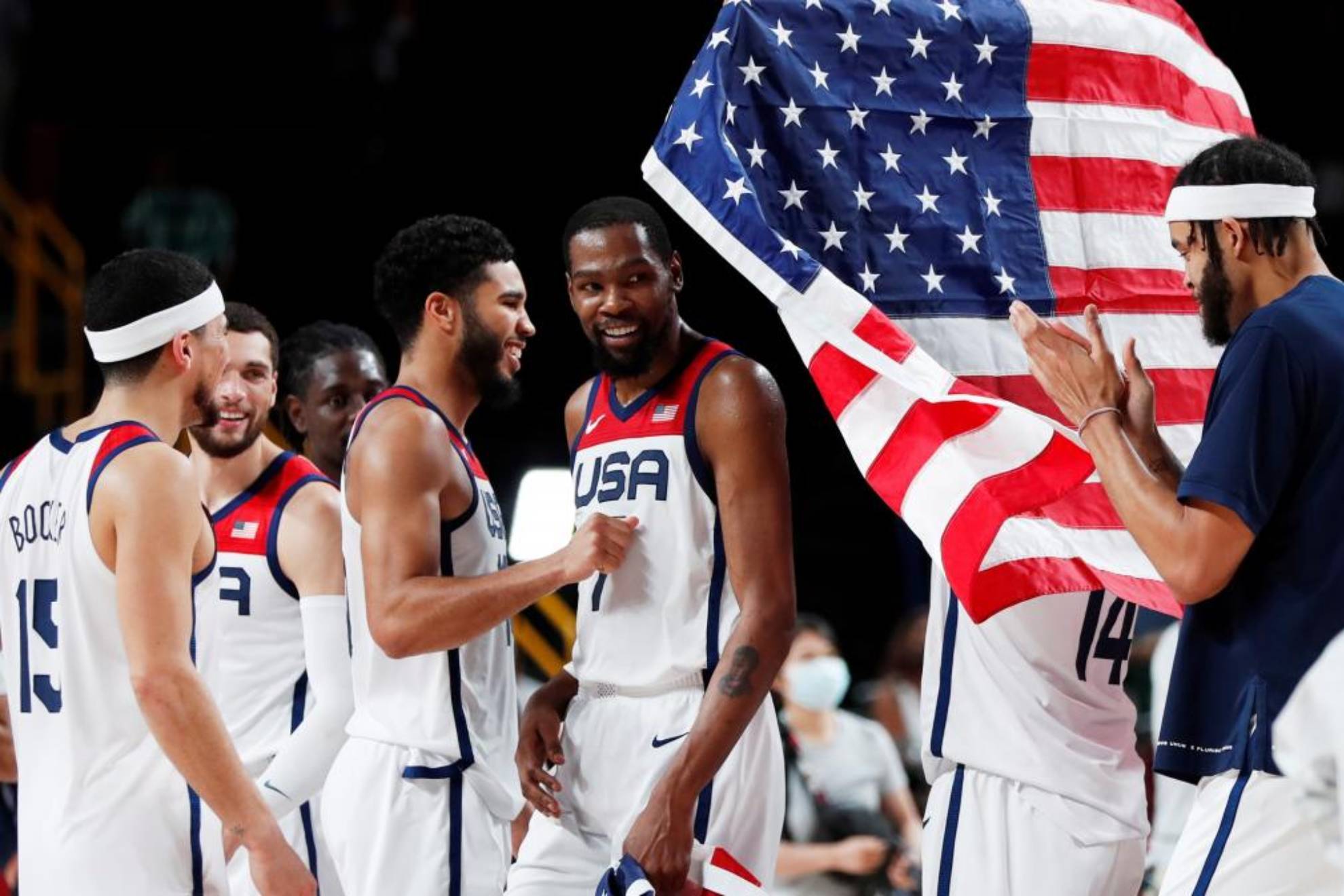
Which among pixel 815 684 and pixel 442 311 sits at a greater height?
pixel 442 311

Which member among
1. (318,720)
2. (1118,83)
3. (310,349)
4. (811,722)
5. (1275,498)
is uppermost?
(1118,83)

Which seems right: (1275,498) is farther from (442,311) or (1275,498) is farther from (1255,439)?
(442,311)

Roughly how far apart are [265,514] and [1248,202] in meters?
2.94

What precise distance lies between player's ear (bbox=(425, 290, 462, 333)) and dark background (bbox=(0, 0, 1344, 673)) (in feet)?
17.6

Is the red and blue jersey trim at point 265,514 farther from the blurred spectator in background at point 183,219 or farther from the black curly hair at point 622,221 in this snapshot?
the blurred spectator in background at point 183,219

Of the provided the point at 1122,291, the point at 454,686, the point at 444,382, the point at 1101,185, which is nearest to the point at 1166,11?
the point at 1101,185

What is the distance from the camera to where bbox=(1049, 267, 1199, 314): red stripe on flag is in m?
4.39

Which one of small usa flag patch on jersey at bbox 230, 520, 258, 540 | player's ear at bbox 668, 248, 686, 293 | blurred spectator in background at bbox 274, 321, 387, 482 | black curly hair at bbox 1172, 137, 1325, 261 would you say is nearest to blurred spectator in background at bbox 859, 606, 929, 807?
blurred spectator in background at bbox 274, 321, 387, 482

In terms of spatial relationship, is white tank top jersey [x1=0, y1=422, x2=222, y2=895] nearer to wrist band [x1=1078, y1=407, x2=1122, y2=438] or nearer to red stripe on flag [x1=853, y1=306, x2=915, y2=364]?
red stripe on flag [x1=853, y1=306, x2=915, y2=364]

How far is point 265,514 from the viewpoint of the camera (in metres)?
5.20

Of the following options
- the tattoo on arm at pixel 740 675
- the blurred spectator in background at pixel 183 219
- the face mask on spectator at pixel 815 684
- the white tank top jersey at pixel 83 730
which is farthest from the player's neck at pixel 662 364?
the blurred spectator in background at pixel 183 219

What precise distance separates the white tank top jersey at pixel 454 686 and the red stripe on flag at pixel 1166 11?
206 cm

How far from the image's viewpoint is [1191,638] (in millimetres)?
3365

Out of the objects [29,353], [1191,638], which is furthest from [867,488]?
[1191,638]
